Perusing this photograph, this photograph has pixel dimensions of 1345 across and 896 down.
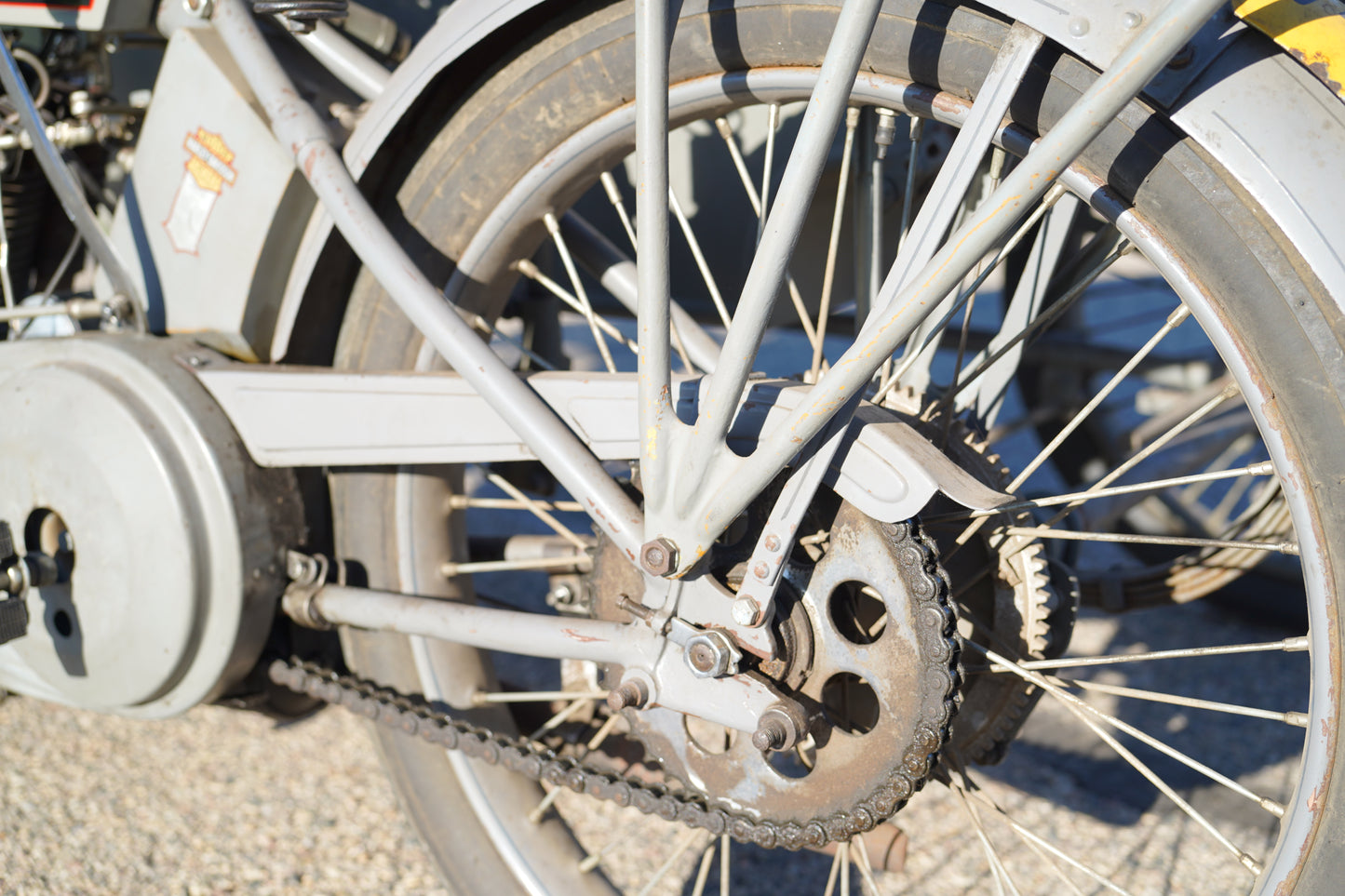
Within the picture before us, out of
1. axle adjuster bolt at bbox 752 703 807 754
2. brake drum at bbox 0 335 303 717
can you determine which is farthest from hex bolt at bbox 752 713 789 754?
brake drum at bbox 0 335 303 717

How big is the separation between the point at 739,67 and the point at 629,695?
0.71 m

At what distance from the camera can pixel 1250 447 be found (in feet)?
10.5

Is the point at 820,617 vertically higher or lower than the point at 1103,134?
Answer: lower

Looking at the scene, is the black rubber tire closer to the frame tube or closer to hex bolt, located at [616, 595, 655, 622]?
the frame tube

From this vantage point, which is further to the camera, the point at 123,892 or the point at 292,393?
→ the point at 123,892

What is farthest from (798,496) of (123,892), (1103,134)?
(123,892)

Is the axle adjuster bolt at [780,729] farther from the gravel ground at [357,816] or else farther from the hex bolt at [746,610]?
the gravel ground at [357,816]

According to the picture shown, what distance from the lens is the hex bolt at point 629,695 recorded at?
1.30 metres

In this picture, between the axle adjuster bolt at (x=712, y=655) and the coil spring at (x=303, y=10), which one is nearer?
the axle adjuster bolt at (x=712, y=655)

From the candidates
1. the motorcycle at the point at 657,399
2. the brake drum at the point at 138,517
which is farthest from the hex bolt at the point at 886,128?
the brake drum at the point at 138,517

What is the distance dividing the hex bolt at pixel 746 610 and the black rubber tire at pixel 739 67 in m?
0.53

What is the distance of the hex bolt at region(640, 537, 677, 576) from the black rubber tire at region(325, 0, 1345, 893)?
0.51 m

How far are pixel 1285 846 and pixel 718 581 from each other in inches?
24.1

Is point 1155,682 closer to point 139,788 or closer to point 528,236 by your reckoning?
point 528,236
